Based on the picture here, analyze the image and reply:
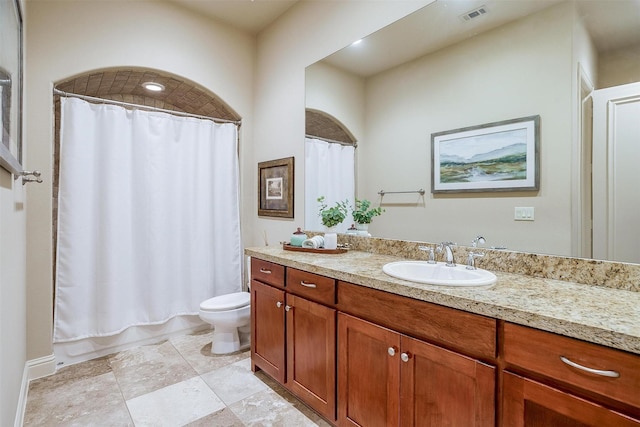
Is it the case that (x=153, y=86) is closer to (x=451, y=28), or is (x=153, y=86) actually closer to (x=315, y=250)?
(x=315, y=250)

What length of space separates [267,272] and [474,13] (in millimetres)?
1919

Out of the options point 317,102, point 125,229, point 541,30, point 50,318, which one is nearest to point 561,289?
point 541,30

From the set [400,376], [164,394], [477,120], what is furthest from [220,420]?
[477,120]

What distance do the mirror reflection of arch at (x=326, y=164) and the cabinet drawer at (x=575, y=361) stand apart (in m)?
1.45

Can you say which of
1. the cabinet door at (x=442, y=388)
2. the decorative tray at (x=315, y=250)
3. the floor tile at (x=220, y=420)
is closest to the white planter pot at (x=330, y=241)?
the decorative tray at (x=315, y=250)

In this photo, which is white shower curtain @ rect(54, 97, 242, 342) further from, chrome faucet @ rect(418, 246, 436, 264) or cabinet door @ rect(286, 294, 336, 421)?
chrome faucet @ rect(418, 246, 436, 264)

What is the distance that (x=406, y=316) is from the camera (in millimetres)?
1275

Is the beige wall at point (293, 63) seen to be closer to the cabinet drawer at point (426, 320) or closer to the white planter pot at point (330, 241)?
the white planter pot at point (330, 241)

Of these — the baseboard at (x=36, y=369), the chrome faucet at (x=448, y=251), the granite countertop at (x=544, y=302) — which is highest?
the chrome faucet at (x=448, y=251)

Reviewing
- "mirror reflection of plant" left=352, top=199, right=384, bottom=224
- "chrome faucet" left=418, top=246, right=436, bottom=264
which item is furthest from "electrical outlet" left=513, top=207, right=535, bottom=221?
"mirror reflection of plant" left=352, top=199, right=384, bottom=224

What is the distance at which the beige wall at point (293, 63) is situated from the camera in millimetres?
2231

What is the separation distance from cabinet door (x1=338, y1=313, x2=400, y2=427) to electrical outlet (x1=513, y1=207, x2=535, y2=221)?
0.82 metres

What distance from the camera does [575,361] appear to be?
0.87 m

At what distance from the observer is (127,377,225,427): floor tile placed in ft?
5.83
